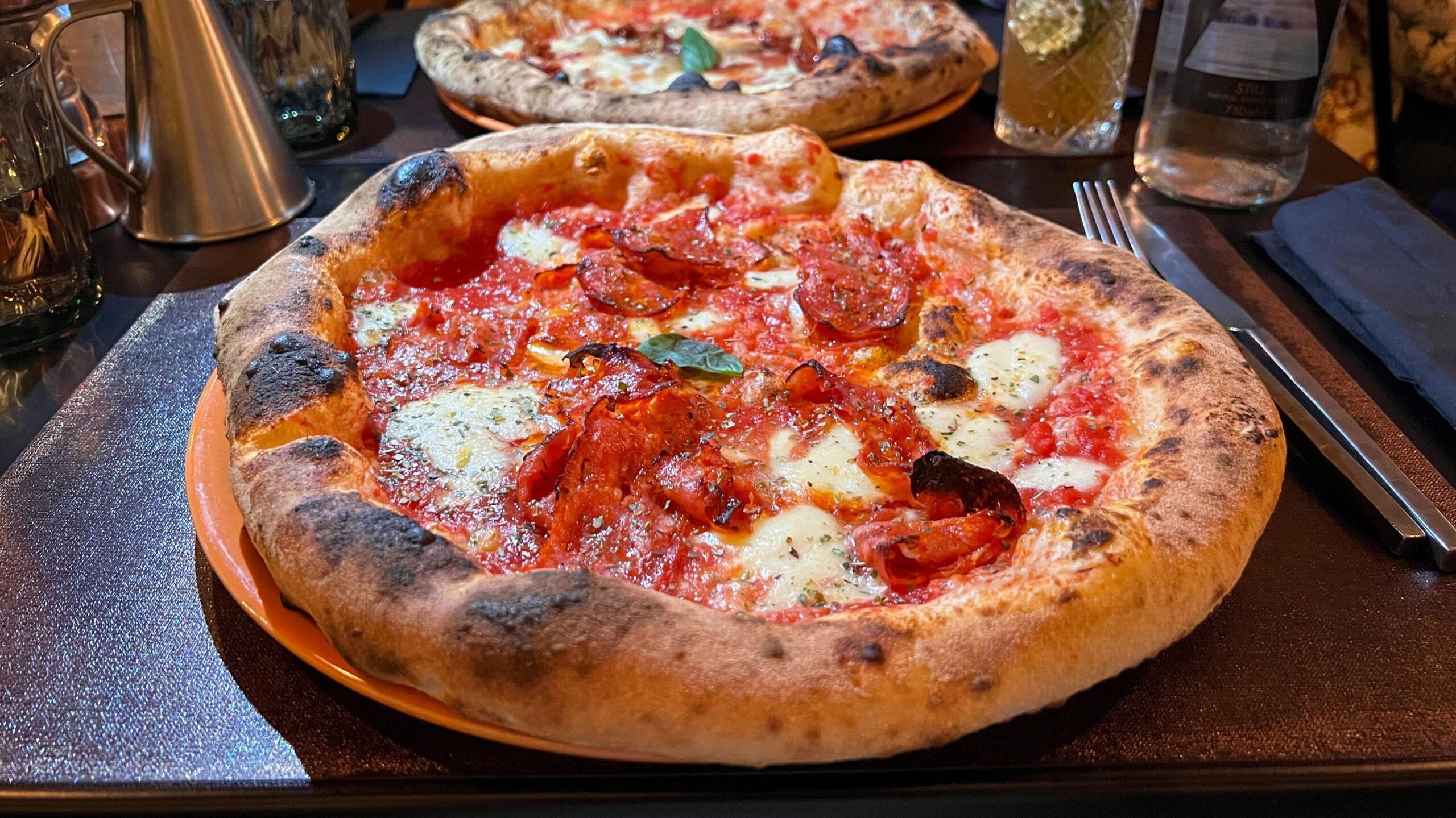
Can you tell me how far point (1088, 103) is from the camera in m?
3.10

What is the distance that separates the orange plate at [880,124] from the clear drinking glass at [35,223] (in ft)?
3.71

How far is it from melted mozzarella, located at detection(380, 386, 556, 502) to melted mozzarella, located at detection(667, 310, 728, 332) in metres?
0.35

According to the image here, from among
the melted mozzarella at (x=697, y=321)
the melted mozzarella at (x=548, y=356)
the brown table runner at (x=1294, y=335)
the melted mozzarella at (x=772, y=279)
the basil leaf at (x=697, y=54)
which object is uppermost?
the melted mozzarella at (x=548, y=356)

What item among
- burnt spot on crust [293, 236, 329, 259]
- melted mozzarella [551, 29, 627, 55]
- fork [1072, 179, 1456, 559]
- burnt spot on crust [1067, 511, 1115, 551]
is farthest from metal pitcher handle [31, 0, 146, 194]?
fork [1072, 179, 1456, 559]

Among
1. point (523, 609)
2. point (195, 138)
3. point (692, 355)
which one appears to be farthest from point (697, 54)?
point (523, 609)

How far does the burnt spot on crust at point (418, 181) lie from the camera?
2.21 m

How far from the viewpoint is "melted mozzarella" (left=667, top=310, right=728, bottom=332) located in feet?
6.71

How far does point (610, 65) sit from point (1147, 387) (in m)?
2.55

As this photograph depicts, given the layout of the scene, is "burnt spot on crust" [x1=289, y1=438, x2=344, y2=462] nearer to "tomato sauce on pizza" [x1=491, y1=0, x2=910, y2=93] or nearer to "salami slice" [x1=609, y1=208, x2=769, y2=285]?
"salami slice" [x1=609, y1=208, x2=769, y2=285]

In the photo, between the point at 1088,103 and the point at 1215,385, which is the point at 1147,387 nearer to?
the point at 1215,385

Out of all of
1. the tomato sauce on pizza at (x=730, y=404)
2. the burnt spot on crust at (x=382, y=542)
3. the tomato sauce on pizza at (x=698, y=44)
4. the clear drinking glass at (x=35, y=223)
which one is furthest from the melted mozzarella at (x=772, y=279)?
the clear drinking glass at (x=35, y=223)

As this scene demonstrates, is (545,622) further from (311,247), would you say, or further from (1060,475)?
(311,247)

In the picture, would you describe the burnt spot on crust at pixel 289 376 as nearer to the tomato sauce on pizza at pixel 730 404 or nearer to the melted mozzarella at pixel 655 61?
the tomato sauce on pizza at pixel 730 404

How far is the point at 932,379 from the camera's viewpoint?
184 centimetres
